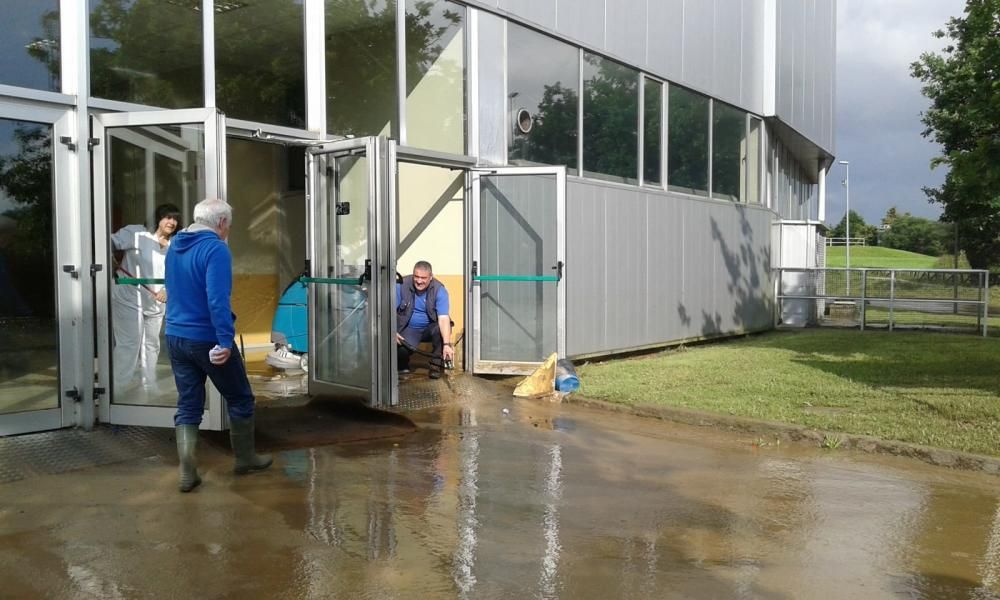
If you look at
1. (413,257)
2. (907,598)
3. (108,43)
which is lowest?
(907,598)

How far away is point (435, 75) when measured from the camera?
10.0 m

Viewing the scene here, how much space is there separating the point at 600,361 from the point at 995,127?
5578 millimetres

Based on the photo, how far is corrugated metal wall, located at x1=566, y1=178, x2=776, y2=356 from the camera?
11500 millimetres

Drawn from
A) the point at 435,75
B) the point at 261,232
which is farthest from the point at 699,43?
the point at 261,232

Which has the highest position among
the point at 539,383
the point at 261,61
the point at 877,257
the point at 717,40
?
the point at 717,40

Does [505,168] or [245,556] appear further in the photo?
[505,168]

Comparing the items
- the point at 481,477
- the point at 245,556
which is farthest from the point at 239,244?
the point at 245,556

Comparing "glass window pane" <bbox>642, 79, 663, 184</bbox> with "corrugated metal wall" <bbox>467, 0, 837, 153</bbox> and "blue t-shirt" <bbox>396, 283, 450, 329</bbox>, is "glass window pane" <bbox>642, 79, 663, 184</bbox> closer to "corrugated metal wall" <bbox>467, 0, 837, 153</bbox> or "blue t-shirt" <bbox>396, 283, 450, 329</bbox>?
"corrugated metal wall" <bbox>467, 0, 837, 153</bbox>

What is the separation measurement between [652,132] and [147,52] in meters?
8.41

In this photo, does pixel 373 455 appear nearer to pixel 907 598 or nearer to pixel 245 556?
pixel 245 556

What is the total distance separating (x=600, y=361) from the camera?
1223 centimetres

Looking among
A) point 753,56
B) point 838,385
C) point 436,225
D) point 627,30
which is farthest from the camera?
point 753,56

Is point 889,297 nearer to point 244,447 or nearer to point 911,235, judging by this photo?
point 244,447

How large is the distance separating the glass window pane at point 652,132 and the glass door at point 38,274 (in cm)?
885
